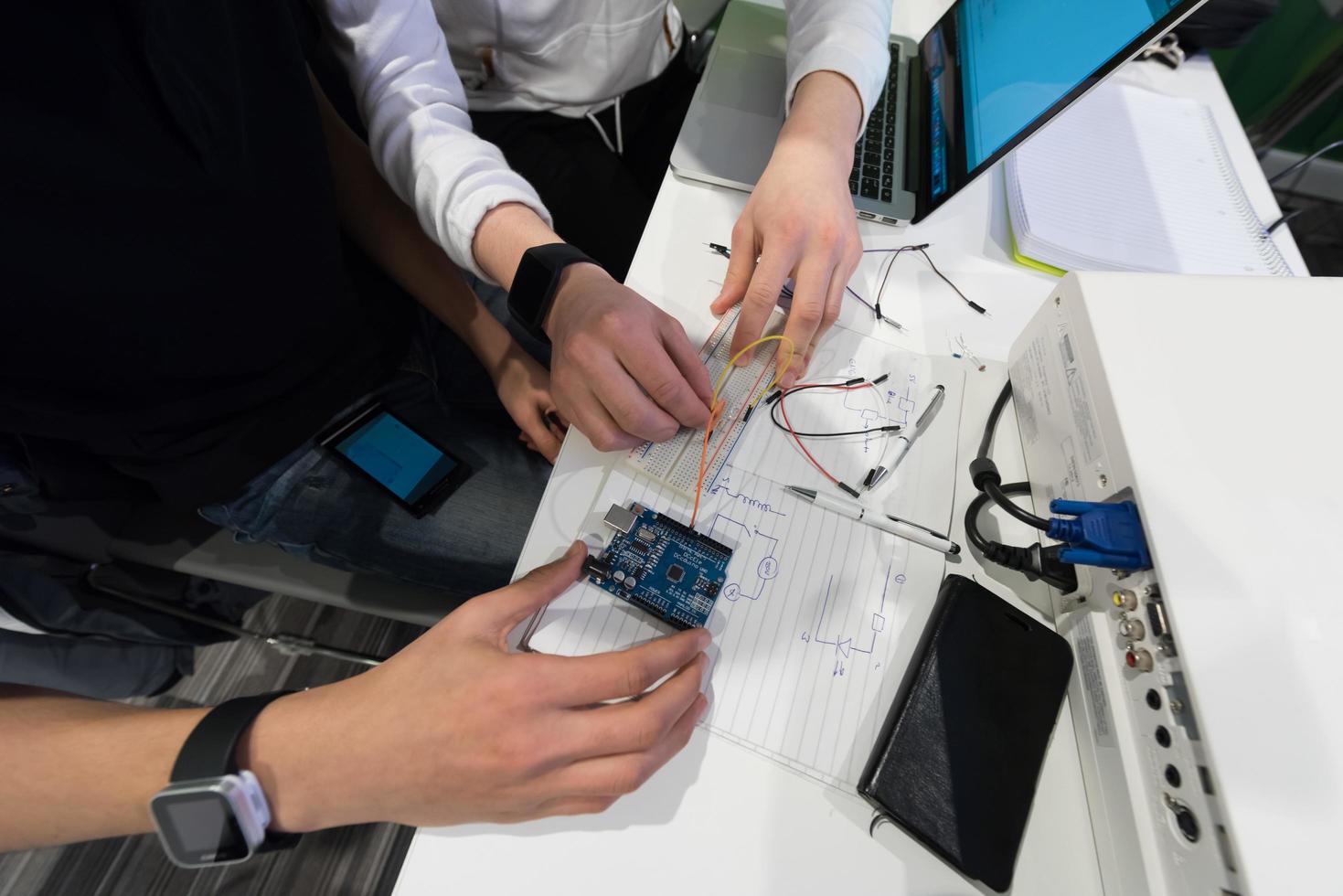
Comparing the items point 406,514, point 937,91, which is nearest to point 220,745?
point 406,514

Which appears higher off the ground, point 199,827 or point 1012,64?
point 1012,64

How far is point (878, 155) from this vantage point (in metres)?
0.93

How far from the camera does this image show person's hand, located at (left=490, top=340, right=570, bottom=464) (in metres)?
0.79

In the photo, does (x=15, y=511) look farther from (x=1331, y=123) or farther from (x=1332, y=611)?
(x=1331, y=123)

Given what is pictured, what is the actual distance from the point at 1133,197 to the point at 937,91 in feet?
1.13

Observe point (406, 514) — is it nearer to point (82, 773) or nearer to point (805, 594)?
point (82, 773)

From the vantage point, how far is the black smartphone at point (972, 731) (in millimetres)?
469

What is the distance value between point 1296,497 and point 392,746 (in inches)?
29.9

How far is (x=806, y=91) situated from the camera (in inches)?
32.4

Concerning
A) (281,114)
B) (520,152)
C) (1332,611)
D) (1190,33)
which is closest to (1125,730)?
(1332,611)

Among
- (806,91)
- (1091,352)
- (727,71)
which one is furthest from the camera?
(727,71)

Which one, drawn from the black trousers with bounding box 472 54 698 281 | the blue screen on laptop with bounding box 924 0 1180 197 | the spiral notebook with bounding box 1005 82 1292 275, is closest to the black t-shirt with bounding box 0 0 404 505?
the black trousers with bounding box 472 54 698 281

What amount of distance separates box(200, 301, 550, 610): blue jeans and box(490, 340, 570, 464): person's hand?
2.5 inches

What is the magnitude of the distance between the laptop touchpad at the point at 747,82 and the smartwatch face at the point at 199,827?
1.03 meters
